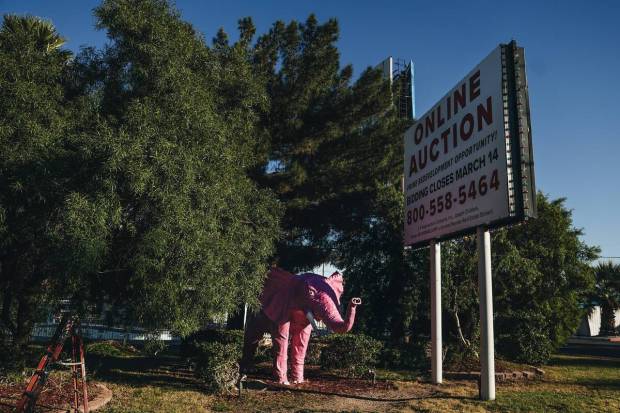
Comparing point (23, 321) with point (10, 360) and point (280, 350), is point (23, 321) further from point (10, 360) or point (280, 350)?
point (280, 350)

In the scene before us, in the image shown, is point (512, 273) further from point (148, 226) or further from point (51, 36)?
point (51, 36)

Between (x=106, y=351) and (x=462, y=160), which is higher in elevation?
(x=462, y=160)

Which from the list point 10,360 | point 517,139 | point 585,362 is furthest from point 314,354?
point 585,362

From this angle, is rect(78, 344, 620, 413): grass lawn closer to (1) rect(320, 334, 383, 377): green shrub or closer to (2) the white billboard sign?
(1) rect(320, 334, 383, 377): green shrub

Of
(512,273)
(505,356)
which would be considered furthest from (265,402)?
(505,356)

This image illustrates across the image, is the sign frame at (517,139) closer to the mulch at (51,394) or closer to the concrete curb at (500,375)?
the concrete curb at (500,375)

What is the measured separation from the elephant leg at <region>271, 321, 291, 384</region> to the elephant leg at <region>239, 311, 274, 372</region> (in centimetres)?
53

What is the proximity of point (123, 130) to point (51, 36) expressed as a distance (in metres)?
8.96

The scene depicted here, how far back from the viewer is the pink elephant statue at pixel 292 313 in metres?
11.9

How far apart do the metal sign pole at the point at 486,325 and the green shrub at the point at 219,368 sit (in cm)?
503

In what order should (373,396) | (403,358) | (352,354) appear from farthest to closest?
(403,358)
(352,354)
(373,396)

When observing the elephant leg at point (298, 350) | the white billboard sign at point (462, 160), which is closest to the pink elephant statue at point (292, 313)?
the elephant leg at point (298, 350)

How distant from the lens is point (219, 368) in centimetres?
1076

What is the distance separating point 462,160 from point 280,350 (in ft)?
19.3
